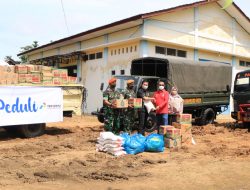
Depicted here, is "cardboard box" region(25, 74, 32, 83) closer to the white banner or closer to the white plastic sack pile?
the white banner

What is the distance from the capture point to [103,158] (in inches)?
353

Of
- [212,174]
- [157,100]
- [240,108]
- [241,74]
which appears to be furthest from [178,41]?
[212,174]

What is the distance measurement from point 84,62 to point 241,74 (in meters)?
11.1

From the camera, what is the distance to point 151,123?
45.4ft

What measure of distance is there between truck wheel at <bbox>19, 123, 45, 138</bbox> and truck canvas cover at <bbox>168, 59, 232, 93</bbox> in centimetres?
536

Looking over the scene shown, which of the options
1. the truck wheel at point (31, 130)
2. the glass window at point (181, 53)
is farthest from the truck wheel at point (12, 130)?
the glass window at point (181, 53)

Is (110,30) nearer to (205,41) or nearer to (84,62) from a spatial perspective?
(84,62)

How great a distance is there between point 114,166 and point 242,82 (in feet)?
31.2

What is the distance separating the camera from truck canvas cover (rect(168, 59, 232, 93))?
50.2ft

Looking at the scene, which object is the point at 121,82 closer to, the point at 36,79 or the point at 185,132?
the point at 36,79

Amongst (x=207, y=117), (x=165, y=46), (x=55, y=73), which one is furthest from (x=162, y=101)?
(x=165, y=46)

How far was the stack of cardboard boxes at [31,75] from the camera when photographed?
12109mm

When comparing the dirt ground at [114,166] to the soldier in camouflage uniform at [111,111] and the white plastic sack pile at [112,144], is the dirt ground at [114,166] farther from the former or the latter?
the soldier in camouflage uniform at [111,111]

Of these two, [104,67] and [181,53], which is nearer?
[181,53]
